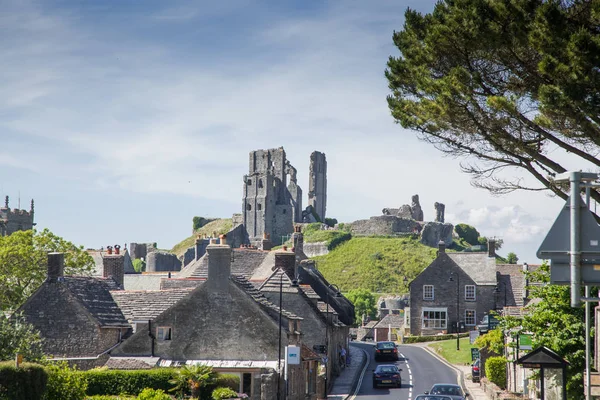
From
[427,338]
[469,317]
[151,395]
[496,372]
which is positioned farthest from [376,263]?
[151,395]

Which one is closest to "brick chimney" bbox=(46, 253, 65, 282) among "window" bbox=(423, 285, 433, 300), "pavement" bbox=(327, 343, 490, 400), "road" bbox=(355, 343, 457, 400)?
"pavement" bbox=(327, 343, 490, 400)

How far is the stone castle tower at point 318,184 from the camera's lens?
169625 mm

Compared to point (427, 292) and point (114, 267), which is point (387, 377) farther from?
point (427, 292)

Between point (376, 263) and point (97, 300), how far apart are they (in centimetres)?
9061

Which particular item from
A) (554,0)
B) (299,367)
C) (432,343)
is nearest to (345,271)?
(432,343)

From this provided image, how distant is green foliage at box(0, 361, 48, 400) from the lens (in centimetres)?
2208

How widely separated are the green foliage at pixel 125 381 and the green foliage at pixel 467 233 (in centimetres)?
13811

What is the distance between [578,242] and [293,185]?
14732cm

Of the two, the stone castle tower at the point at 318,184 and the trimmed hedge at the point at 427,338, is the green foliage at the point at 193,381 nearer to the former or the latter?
the trimmed hedge at the point at 427,338

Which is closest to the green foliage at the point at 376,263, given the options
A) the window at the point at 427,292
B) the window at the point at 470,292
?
the window at the point at 427,292

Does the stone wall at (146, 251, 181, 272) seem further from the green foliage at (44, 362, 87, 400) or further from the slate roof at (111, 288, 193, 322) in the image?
the green foliage at (44, 362, 87, 400)

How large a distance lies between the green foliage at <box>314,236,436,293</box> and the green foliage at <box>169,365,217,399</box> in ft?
277

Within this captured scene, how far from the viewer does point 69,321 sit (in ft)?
116

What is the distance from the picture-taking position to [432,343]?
7262 centimetres
